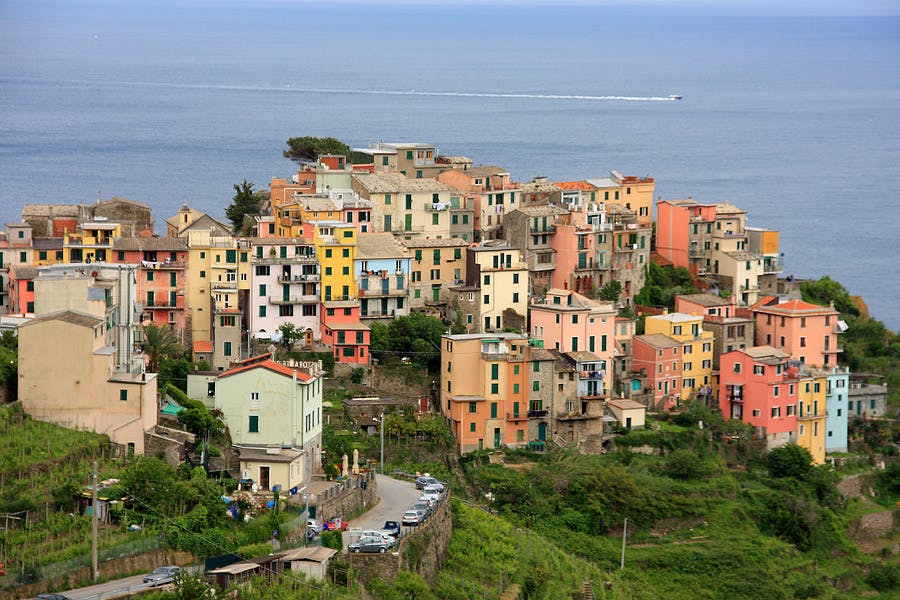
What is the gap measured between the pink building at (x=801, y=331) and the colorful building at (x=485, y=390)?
10.5 meters

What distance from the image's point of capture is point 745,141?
139875mm

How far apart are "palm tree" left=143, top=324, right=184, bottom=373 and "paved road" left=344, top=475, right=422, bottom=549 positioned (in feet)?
22.4

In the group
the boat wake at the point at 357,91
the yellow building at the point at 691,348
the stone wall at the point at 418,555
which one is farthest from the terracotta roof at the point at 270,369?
the boat wake at the point at 357,91

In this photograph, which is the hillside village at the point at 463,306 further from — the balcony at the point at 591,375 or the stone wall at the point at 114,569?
the stone wall at the point at 114,569

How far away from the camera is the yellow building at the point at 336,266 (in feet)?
176

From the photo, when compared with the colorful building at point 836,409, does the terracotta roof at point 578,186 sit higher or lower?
higher

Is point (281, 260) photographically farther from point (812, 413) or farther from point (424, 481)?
point (812, 413)

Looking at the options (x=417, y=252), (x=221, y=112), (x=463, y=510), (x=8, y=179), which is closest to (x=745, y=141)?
(x=221, y=112)

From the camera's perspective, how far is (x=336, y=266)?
53719mm

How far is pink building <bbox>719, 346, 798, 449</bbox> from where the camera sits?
182 ft

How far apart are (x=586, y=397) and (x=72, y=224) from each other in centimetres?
1610

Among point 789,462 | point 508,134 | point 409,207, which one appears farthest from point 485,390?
point 508,134

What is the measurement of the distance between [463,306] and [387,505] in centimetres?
1525

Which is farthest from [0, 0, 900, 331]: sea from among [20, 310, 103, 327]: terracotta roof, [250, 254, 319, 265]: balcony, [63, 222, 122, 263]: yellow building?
[20, 310, 103, 327]: terracotta roof
